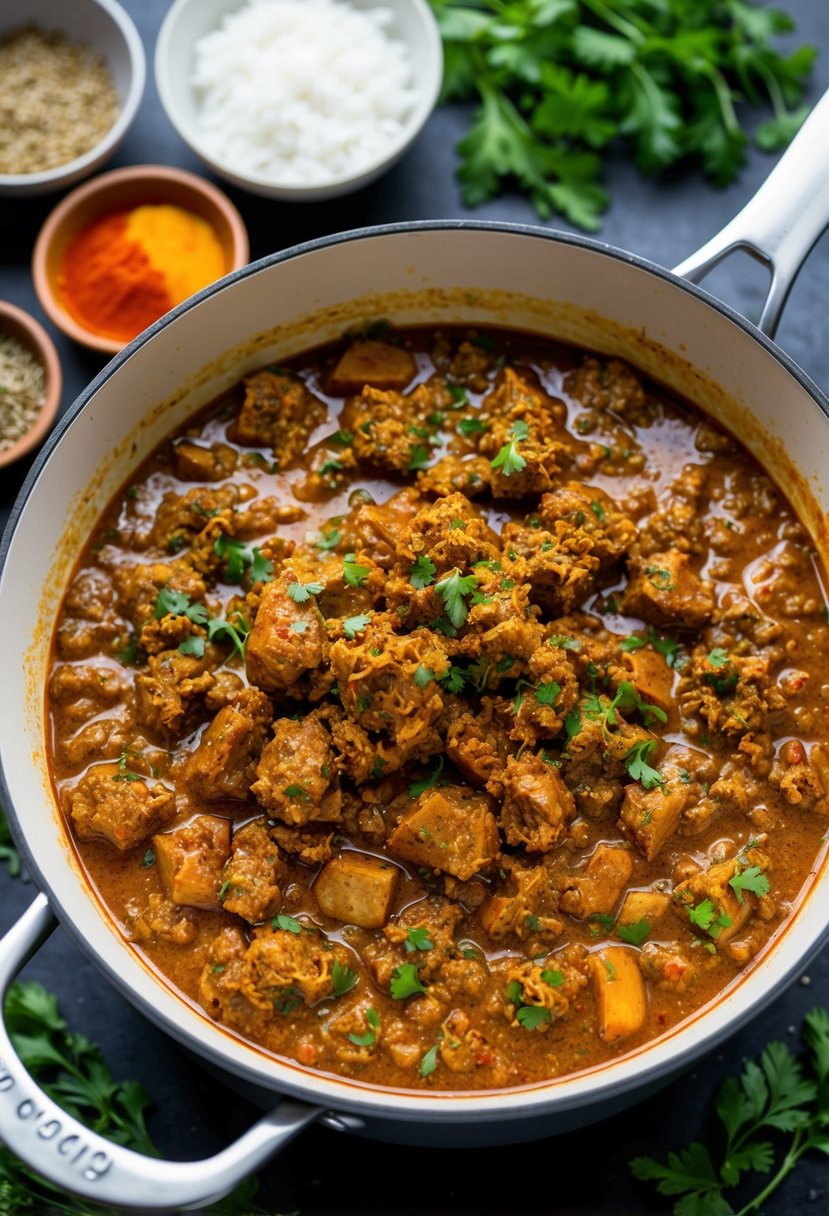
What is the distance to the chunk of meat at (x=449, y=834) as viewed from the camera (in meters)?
4.56

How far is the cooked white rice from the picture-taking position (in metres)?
6.36

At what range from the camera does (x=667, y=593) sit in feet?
16.0

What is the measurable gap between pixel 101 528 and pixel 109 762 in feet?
3.25

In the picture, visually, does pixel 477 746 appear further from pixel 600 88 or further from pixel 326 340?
pixel 600 88

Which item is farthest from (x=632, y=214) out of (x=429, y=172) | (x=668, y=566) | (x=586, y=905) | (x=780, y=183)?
(x=586, y=905)

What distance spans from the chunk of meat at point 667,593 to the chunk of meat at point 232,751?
4.86 ft

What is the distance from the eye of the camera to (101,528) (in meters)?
5.29

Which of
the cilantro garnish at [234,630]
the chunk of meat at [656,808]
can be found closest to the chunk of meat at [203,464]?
the cilantro garnish at [234,630]

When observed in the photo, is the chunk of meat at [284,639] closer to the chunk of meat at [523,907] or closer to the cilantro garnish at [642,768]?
the chunk of meat at [523,907]

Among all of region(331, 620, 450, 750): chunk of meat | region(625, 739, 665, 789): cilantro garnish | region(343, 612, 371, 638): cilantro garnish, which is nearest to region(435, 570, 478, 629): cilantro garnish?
region(331, 620, 450, 750): chunk of meat

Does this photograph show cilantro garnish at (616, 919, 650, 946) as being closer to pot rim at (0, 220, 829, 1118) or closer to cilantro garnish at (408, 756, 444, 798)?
pot rim at (0, 220, 829, 1118)

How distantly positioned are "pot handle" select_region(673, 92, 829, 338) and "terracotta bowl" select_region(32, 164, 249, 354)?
237 centimetres

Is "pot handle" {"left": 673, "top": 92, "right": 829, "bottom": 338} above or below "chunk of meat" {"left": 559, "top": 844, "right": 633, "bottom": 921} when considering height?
above

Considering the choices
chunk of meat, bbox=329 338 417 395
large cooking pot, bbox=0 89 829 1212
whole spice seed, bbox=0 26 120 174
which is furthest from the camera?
whole spice seed, bbox=0 26 120 174
